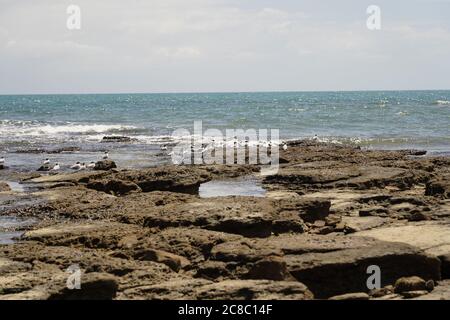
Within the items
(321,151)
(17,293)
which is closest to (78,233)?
(17,293)

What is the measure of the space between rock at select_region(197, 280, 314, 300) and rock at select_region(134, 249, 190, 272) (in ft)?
2.80

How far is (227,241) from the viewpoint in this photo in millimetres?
7652

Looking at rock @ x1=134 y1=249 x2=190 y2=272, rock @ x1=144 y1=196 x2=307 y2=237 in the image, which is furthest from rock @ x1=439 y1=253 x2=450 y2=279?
rock @ x1=134 y1=249 x2=190 y2=272

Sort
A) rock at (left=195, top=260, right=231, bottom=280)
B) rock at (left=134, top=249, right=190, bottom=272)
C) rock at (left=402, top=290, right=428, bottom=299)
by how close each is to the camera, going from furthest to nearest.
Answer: rock at (left=134, top=249, right=190, bottom=272) < rock at (left=195, top=260, right=231, bottom=280) < rock at (left=402, top=290, right=428, bottom=299)

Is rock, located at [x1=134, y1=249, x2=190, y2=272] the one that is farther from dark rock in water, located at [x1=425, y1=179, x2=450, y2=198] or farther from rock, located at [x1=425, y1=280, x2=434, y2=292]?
dark rock in water, located at [x1=425, y1=179, x2=450, y2=198]

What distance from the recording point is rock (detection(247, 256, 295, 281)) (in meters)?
6.50

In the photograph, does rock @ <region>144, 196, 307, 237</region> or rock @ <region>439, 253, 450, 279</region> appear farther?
rock @ <region>144, 196, 307, 237</region>

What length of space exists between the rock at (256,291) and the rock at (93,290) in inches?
31.0

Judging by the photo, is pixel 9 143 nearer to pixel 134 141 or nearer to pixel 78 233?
pixel 134 141

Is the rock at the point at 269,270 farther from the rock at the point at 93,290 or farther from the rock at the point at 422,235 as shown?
the rock at the point at 422,235

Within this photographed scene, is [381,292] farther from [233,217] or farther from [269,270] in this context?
[233,217]

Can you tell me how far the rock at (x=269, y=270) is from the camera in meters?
6.50

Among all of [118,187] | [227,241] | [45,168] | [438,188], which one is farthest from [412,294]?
[45,168]

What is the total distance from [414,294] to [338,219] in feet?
10.4
